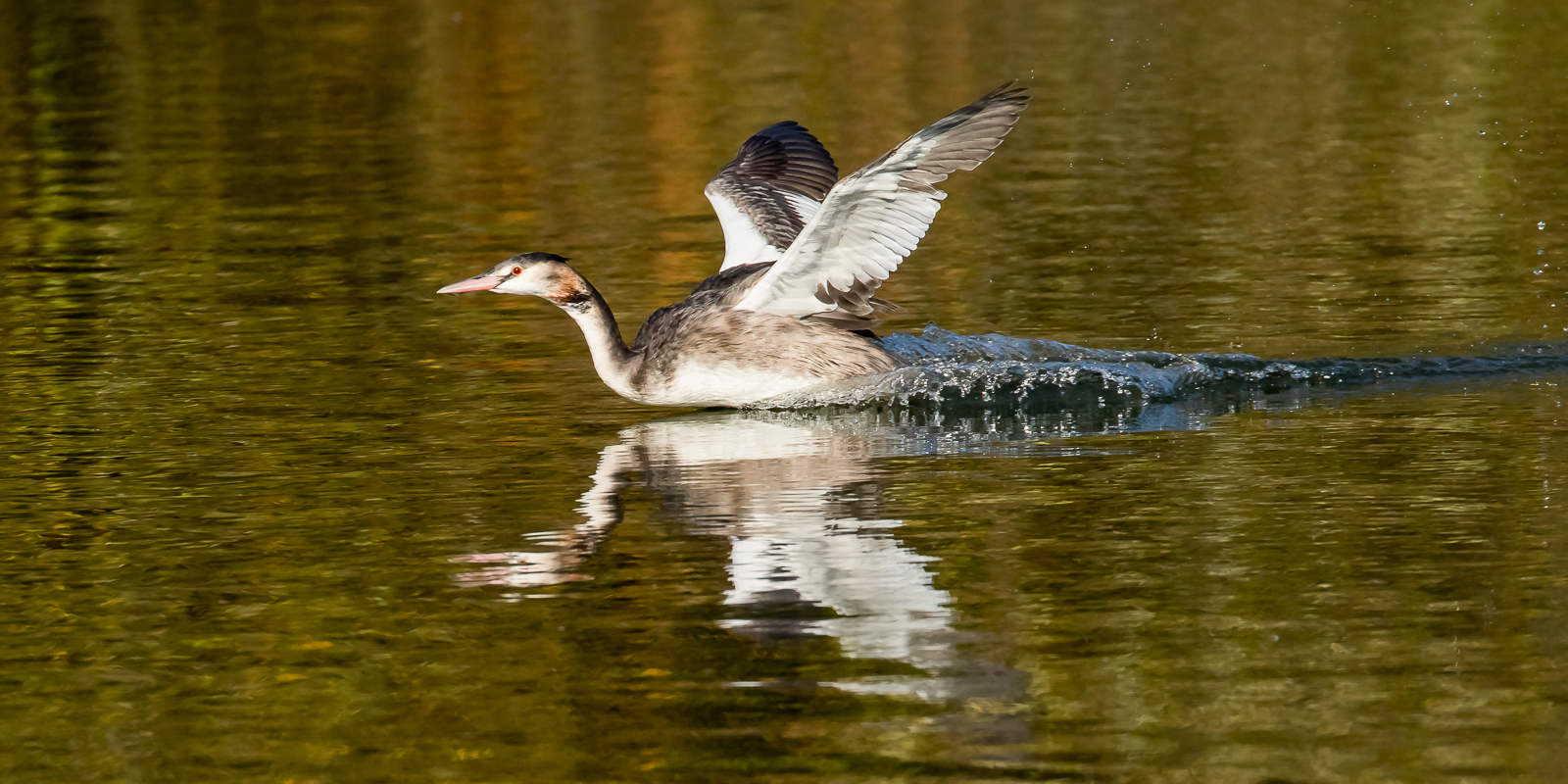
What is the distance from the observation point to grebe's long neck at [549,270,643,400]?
10.2 metres

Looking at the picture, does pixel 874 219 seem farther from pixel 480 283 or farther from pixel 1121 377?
pixel 480 283

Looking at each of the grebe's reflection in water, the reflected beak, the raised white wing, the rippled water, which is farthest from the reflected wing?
the grebe's reflection in water

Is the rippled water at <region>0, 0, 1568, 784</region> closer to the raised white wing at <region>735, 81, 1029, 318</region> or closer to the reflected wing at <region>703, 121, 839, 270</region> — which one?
the raised white wing at <region>735, 81, 1029, 318</region>

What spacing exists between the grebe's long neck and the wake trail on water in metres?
0.68

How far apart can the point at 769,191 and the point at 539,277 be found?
223 centimetres

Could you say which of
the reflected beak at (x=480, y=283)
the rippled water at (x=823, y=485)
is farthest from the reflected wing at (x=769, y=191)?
the reflected beak at (x=480, y=283)

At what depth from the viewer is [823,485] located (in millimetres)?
8359

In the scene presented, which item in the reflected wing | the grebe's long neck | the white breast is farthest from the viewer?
the reflected wing

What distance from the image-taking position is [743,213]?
11.9 m

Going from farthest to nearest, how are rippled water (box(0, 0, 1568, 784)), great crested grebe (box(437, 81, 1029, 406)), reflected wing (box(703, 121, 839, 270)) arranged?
1. reflected wing (box(703, 121, 839, 270))
2. great crested grebe (box(437, 81, 1029, 406))
3. rippled water (box(0, 0, 1568, 784))

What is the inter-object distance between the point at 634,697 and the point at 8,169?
17.1 metres

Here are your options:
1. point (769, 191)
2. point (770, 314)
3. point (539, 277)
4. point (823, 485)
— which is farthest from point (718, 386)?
point (769, 191)

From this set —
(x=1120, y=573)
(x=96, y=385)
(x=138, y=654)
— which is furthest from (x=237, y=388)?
(x=1120, y=573)

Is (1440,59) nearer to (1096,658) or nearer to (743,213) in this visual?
(743,213)
